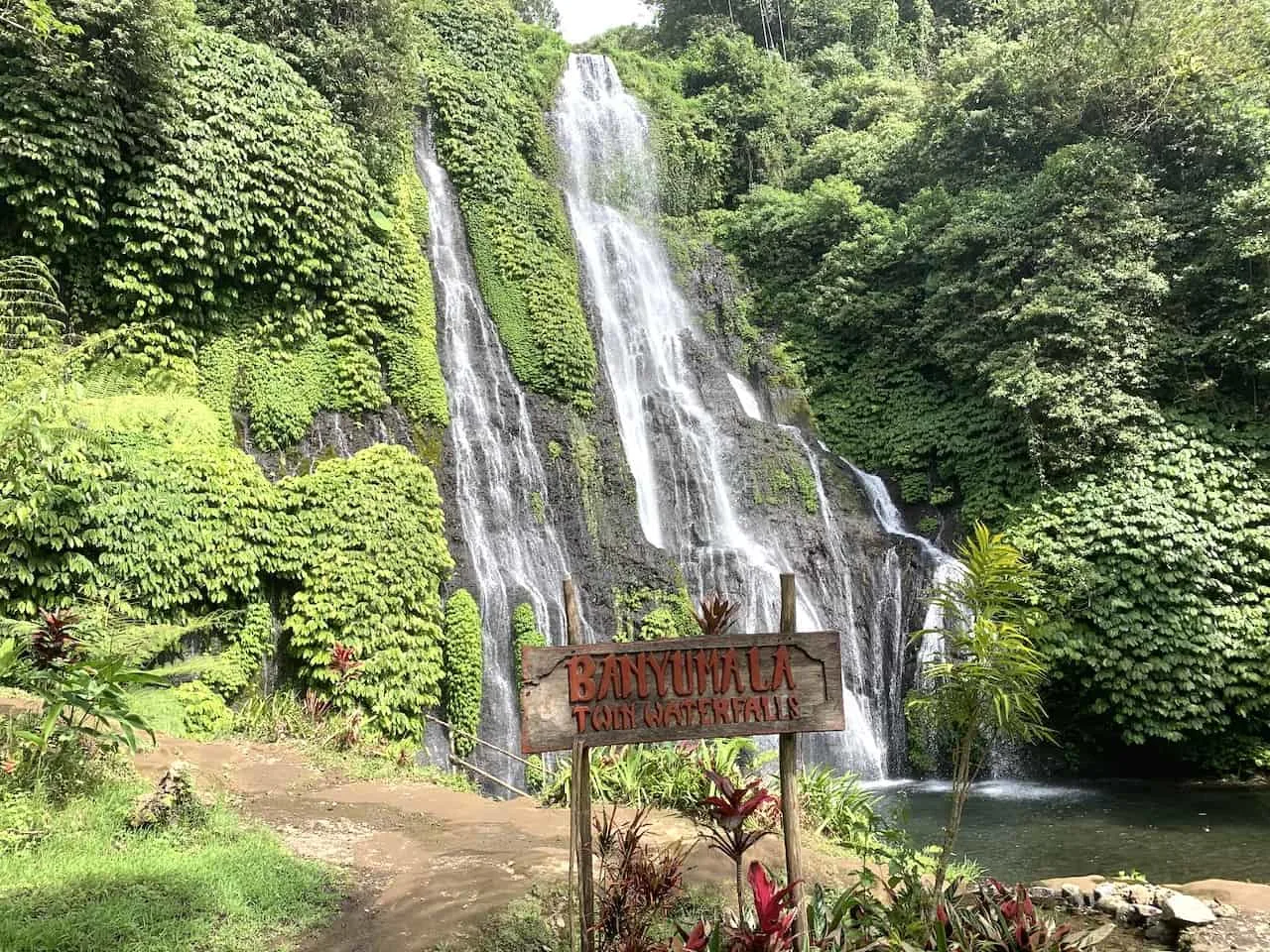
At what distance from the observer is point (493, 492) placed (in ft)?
37.5

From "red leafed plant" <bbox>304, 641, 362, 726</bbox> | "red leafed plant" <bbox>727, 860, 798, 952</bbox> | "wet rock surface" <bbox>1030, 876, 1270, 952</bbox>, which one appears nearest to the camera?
"red leafed plant" <bbox>727, 860, 798, 952</bbox>

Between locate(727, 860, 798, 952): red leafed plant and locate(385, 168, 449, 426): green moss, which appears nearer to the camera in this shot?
locate(727, 860, 798, 952): red leafed plant

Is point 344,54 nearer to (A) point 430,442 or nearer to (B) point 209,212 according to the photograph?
(B) point 209,212

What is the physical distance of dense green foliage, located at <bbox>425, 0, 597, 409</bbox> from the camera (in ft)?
45.3

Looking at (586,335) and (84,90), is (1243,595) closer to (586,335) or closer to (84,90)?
(586,335)

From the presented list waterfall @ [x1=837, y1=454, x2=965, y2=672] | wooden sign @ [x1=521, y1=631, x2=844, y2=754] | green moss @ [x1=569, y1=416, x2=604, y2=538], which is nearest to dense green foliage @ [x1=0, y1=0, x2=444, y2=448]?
green moss @ [x1=569, y1=416, x2=604, y2=538]

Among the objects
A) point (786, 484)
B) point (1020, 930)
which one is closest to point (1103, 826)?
point (1020, 930)

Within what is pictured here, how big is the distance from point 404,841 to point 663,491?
8483 millimetres

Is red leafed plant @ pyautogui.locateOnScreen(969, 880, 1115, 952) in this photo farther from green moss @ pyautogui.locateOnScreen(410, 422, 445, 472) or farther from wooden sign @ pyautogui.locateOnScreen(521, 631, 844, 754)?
green moss @ pyautogui.locateOnScreen(410, 422, 445, 472)

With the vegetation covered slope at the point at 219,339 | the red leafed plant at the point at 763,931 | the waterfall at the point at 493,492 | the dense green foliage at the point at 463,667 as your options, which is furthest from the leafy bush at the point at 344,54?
the red leafed plant at the point at 763,931

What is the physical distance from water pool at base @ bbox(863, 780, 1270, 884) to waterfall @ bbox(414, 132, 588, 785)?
4.79m

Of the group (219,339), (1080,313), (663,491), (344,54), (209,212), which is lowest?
(663,491)

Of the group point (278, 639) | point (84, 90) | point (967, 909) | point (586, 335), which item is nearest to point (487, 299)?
point (586, 335)

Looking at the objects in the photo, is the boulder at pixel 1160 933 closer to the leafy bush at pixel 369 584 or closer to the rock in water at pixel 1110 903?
the rock in water at pixel 1110 903
